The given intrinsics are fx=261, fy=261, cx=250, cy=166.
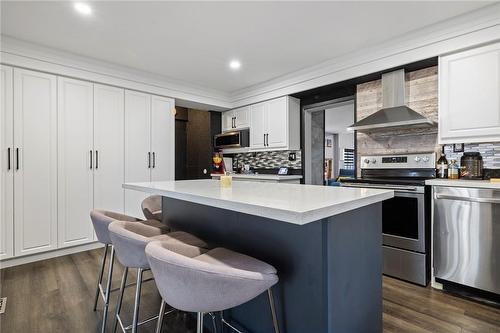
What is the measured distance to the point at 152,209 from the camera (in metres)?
2.57

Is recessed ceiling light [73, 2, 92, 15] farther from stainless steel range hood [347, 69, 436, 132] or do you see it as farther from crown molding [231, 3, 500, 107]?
stainless steel range hood [347, 69, 436, 132]

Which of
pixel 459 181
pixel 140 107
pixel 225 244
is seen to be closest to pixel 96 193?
pixel 140 107

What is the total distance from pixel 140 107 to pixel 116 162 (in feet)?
2.88

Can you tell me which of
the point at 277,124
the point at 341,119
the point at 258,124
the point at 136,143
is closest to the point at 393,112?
the point at 277,124

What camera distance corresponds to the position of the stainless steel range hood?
106 inches

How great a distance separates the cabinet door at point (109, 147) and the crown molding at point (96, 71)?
0.59 feet

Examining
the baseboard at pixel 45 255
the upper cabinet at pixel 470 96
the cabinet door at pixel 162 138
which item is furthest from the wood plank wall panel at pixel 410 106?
the baseboard at pixel 45 255

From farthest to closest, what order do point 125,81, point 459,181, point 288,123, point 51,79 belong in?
point 288,123 → point 125,81 → point 51,79 → point 459,181

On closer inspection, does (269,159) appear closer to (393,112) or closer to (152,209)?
(393,112)

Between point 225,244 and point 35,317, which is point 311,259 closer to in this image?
point 225,244

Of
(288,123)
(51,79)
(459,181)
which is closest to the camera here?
(459,181)

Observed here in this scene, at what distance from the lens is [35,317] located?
188 centimetres

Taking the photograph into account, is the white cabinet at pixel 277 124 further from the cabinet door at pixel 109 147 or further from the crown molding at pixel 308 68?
the cabinet door at pixel 109 147

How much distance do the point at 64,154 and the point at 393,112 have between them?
12.7 feet
